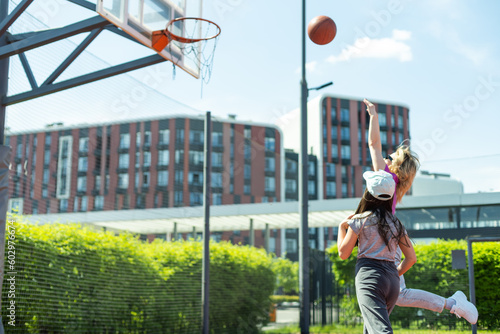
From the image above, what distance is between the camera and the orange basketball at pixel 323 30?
8.02 m

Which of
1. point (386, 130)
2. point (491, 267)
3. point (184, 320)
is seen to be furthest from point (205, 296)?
point (386, 130)

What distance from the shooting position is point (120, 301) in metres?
8.55

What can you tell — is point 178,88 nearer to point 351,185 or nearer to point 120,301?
point 120,301

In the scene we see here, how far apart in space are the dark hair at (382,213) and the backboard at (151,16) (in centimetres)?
326

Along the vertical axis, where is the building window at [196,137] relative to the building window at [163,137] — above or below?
below

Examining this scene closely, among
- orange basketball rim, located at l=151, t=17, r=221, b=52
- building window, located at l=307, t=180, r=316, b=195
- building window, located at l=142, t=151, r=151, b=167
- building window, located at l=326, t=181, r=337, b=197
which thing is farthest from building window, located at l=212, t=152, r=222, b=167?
orange basketball rim, located at l=151, t=17, r=221, b=52

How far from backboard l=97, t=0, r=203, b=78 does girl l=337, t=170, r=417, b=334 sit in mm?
3312

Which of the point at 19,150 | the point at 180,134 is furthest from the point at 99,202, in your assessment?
the point at 19,150

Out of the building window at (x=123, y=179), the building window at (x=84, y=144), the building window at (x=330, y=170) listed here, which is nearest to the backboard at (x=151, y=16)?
the building window at (x=84, y=144)

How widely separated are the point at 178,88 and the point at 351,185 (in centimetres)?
6108

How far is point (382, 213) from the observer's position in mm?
3816

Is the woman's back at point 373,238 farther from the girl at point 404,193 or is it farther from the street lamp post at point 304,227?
the street lamp post at point 304,227

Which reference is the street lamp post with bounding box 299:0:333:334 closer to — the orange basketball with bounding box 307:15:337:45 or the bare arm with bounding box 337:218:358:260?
the orange basketball with bounding box 307:15:337:45

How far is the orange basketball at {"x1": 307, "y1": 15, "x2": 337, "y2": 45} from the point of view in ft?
26.3
